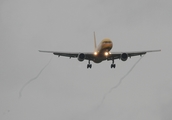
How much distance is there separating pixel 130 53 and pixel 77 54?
31.1ft

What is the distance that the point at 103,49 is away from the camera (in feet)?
249

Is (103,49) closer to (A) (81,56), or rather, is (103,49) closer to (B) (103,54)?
(B) (103,54)

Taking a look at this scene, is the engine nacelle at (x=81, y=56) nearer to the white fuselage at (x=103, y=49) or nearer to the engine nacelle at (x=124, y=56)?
the white fuselage at (x=103, y=49)

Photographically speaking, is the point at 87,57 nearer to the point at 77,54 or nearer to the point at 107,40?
the point at 77,54

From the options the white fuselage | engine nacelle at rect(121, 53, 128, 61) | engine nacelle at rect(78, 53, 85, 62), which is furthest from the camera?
engine nacelle at rect(121, 53, 128, 61)

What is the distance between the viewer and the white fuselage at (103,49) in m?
75.1

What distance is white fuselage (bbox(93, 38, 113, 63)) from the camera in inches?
2955

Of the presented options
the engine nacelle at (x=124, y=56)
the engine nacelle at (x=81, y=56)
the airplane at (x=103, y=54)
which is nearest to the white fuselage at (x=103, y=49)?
the airplane at (x=103, y=54)

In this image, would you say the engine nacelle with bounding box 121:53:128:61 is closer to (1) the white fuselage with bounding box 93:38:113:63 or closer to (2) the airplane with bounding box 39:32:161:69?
(2) the airplane with bounding box 39:32:161:69

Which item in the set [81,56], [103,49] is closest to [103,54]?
[103,49]

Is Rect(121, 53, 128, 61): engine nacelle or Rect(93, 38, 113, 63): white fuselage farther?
Rect(121, 53, 128, 61): engine nacelle

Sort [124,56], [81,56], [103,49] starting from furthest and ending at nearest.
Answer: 1. [124,56]
2. [81,56]
3. [103,49]

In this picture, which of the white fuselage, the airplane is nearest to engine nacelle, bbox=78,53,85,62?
the airplane

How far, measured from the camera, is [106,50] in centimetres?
7575
